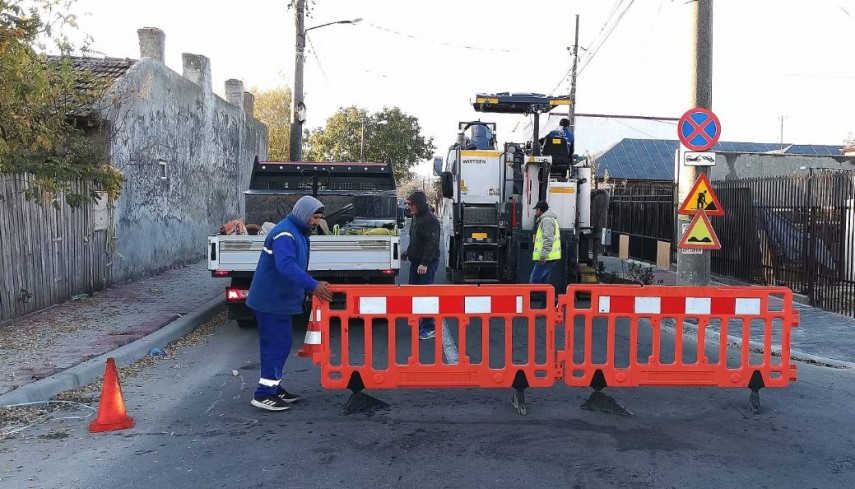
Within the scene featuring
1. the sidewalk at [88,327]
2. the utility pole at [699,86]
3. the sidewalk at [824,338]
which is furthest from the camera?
the utility pole at [699,86]

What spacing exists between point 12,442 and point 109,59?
1369 cm

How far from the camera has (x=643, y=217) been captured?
2083 cm

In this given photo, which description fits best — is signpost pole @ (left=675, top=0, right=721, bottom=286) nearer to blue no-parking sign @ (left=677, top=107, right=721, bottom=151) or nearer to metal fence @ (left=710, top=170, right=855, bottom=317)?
blue no-parking sign @ (left=677, top=107, right=721, bottom=151)

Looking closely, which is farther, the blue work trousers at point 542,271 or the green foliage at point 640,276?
the green foliage at point 640,276

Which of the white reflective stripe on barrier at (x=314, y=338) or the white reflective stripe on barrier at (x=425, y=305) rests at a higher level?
the white reflective stripe on barrier at (x=425, y=305)

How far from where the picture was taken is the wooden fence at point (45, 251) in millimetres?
9688

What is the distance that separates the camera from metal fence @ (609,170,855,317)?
11504mm

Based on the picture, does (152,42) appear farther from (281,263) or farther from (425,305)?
(425,305)

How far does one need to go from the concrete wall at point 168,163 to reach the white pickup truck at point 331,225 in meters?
3.62

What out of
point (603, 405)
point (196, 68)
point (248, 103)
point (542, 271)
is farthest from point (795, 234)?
point (248, 103)

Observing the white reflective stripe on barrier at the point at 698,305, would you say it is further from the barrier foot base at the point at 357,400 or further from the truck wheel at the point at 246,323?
the truck wheel at the point at 246,323

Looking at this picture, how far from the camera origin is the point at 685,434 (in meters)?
5.52

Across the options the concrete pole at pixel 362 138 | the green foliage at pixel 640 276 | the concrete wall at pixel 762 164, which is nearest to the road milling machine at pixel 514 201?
the green foliage at pixel 640 276

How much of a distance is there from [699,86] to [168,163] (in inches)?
484
